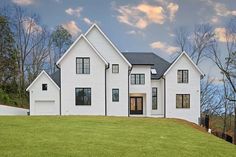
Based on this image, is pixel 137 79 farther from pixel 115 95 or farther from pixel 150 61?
pixel 115 95

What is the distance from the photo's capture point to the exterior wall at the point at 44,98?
3167 cm

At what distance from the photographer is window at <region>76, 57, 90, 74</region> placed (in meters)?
31.0

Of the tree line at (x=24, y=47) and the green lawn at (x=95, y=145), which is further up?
the tree line at (x=24, y=47)

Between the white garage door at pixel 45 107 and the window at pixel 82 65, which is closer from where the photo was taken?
the window at pixel 82 65

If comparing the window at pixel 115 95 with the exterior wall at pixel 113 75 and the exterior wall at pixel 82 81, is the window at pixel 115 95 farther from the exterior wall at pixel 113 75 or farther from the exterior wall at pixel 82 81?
the exterior wall at pixel 82 81

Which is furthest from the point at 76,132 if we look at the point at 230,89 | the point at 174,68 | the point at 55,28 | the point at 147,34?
the point at 55,28

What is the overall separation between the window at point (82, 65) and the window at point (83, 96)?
1.60m

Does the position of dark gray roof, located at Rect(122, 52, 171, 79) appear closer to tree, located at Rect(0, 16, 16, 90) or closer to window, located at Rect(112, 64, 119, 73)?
window, located at Rect(112, 64, 119, 73)

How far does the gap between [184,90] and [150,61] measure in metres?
4.80

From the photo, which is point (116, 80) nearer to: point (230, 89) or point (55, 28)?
point (230, 89)

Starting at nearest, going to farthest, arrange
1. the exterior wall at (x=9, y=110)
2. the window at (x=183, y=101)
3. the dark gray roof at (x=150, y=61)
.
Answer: the exterior wall at (x=9, y=110), the window at (x=183, y=101), the dark gray roof at (x=150, y=61)

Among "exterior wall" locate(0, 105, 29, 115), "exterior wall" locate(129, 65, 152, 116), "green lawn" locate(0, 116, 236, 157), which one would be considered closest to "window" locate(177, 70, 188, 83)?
"exterior wall" locate(129, 65, 152, 116)

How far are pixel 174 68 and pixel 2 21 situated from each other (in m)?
23.2

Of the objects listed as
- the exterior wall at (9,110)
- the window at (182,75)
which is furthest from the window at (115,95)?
the exterior wall at (9,110)
